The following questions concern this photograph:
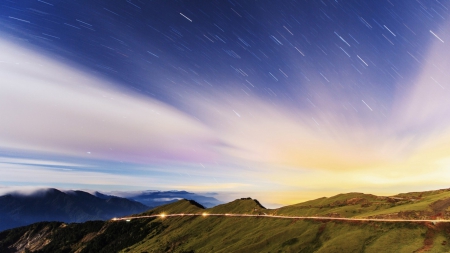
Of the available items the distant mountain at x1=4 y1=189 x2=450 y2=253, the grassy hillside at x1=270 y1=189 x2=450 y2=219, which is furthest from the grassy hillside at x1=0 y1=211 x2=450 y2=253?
the grassy hillside at x1=270 y1=189 x2=450 y2=219

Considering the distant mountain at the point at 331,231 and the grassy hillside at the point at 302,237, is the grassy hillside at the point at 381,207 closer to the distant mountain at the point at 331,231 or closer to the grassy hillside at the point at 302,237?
the distant mountain at the point at 331,231

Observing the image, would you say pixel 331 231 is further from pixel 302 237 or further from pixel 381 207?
pixel 381 207

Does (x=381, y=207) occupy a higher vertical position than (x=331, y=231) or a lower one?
higher

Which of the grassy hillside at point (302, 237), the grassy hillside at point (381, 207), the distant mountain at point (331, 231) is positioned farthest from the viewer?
the grassy hillside at point (381, 207)

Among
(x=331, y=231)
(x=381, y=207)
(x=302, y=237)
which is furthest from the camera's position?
(x=381, y=207)

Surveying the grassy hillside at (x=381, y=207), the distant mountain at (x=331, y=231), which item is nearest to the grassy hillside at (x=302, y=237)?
the distant mountain at (x=331, y=231)

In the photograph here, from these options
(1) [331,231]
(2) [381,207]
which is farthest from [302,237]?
(2) [381,207]

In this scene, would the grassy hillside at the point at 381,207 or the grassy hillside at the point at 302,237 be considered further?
the grassy hillside at the point at 381,207

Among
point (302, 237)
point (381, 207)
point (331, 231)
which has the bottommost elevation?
point (302, 237)

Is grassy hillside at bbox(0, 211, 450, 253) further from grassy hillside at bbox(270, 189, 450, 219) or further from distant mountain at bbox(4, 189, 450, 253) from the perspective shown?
grassy hillside at bbox(270, 189, 450, 219)

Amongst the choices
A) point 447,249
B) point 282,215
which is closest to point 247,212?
point 282,215

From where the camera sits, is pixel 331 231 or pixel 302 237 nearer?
pixel 331 231

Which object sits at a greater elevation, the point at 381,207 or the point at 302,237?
the point at 381,207

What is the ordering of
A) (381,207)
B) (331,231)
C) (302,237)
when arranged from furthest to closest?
(381,207) → (302,237) → (331,231)
